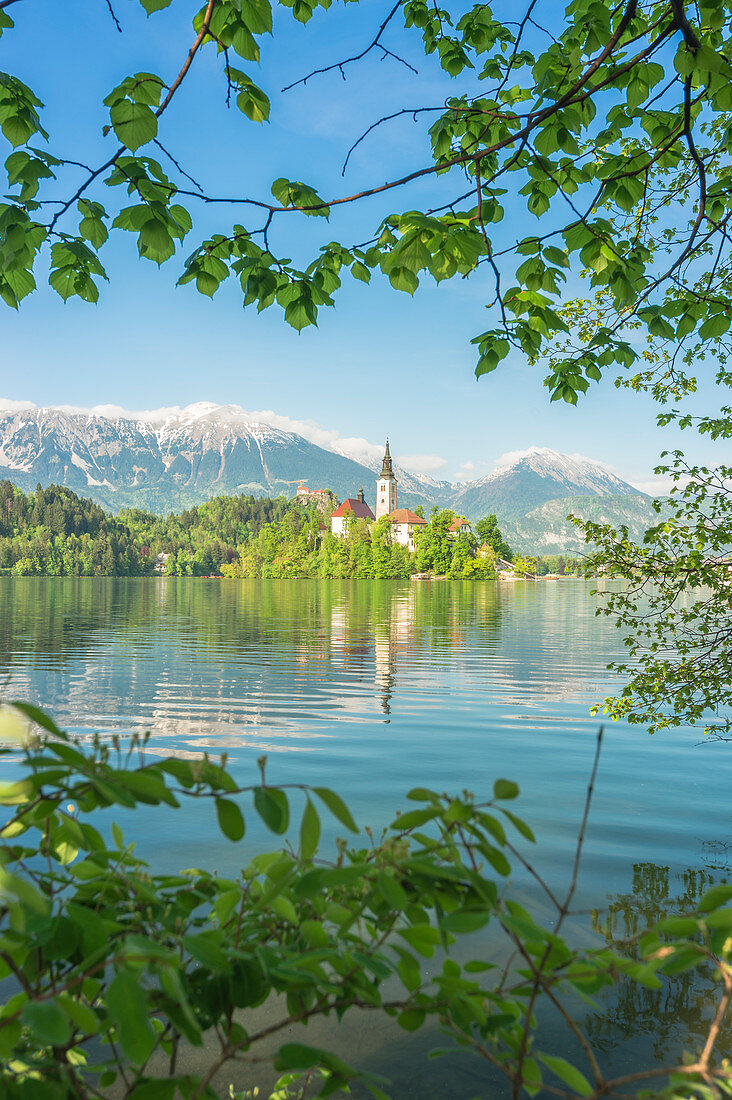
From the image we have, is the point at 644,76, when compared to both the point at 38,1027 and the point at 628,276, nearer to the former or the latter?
the point at 628,276

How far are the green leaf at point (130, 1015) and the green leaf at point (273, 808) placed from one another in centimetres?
35

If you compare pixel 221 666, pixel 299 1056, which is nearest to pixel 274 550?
pixel 221 666

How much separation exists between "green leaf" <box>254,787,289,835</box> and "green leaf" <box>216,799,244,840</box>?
8 centimetres

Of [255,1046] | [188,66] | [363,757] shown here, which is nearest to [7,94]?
[188,66]

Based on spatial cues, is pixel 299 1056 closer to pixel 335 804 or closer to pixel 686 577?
pixel 335 804

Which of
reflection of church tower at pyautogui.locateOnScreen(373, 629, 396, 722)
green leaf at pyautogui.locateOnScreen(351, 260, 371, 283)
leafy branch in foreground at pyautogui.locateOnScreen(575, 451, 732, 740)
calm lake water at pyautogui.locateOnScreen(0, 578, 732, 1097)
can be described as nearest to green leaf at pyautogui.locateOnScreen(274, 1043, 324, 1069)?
calm lake water at pyautogui.locateOnScreen(0, 578, 732, 1097)

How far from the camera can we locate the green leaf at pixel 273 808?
1286mm

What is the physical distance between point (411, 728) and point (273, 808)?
12249 millimetres

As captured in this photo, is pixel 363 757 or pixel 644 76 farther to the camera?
pixel 363 757

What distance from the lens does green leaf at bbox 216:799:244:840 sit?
1.35 metres

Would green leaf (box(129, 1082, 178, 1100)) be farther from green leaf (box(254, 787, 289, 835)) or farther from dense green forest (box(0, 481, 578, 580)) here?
dense green forest (box(0, 481, 578, 580))

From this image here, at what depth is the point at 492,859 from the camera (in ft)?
4.49

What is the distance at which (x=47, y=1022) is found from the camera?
3.18 ft

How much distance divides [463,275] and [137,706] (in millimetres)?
14070
